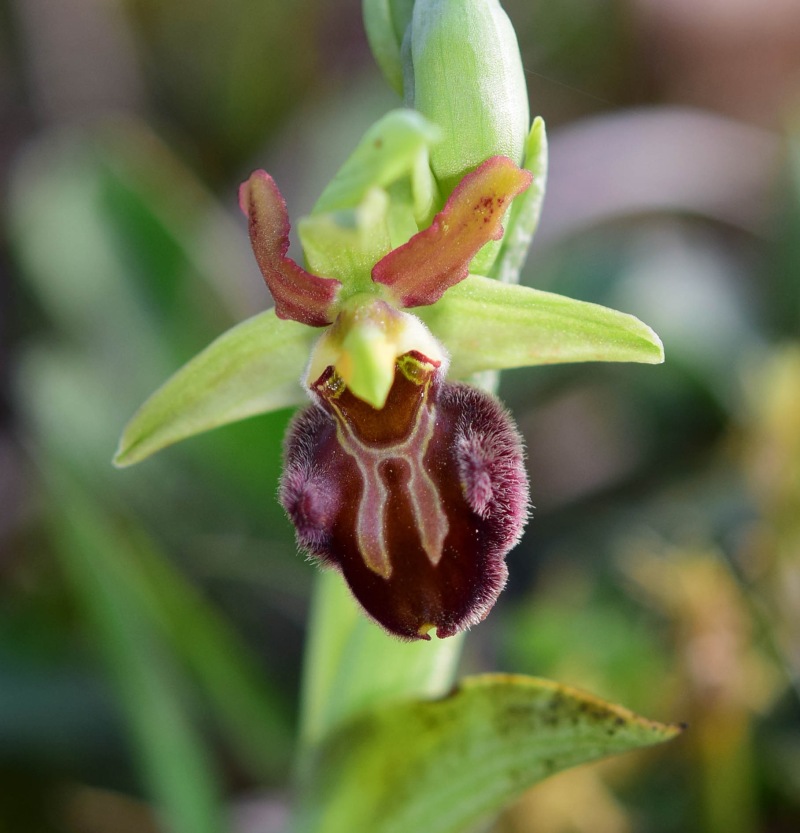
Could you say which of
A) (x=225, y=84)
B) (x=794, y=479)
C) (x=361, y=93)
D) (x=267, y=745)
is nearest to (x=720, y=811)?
(x=794, y=479)

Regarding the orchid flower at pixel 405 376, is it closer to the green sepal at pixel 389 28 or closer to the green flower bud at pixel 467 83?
the green flower bud at pixel 467 83

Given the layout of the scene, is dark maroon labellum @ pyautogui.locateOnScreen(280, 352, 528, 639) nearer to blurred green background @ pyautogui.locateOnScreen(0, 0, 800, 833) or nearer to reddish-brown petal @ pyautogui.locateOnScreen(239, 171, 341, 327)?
reddish-brown petal @ pyautogui.locateOnScreen(239, 171, 341, 327)

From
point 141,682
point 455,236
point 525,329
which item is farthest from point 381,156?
point 141,682

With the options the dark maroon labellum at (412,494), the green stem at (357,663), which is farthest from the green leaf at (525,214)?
the green stem at (357,663)

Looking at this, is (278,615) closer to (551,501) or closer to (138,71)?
(551,501)

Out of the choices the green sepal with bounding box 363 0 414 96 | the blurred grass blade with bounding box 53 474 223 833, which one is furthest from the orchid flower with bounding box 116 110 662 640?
the blurred grass blade with bounding box 53 474 223 833

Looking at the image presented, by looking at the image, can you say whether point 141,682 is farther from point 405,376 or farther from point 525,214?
point 525,214

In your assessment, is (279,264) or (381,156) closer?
(381,156)
